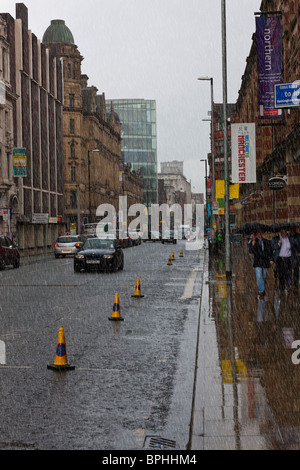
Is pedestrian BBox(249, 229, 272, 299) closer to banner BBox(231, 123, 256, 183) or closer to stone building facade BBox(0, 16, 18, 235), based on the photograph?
banner BBox(231, 123, 256, 183)

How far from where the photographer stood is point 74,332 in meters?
11.5

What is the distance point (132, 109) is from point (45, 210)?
93.9m

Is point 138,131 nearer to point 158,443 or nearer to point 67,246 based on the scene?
point 67,246

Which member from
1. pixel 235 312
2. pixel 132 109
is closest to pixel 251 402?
pixel 235 312

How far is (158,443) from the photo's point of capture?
5.48 metres

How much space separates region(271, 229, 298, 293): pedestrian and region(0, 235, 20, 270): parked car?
1759 centimetres

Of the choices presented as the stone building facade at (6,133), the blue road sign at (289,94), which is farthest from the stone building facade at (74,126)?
the blue road sign at (289,94)

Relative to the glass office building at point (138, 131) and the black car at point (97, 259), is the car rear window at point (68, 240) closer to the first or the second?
the black car at point (97, 259)

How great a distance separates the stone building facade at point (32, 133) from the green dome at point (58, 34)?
30.6 ft

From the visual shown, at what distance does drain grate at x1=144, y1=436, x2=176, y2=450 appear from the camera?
17.6 ft

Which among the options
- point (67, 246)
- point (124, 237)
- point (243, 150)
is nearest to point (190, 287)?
point (243, 150)

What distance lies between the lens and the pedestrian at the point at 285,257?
680 inches

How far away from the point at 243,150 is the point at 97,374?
15.4m
